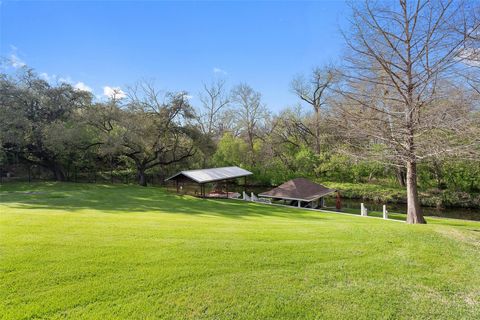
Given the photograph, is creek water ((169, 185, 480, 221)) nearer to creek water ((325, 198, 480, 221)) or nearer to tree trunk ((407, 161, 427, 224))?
creek water ((325, 198, 480, 221))

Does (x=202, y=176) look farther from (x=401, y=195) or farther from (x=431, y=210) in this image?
(x=431, y=210)

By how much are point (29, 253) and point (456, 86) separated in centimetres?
1279

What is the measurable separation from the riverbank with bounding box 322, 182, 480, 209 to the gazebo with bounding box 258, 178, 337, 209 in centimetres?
680

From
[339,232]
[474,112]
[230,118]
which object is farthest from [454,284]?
[230,118]

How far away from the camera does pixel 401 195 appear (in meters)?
23.2

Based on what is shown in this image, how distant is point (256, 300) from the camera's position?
3697 mm

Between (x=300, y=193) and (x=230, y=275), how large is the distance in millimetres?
15704

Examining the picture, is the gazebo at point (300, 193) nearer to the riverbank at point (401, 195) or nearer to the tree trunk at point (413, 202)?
the riverbank at point (401, 195)

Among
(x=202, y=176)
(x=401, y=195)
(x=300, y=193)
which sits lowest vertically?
(x=300, y=193)

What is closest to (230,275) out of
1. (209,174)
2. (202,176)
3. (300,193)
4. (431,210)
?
(300,193)

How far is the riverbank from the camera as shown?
68.6ft

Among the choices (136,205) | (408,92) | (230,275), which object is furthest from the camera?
(136,205)

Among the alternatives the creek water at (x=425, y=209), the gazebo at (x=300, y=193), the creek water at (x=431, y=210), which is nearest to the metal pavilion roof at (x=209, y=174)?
the creek water at (x=425, y=209)

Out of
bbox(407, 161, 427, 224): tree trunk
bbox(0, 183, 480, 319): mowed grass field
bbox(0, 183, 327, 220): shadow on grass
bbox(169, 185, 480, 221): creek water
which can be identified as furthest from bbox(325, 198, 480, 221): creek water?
bbox(0, 183, 480, 319): mowed grass field
